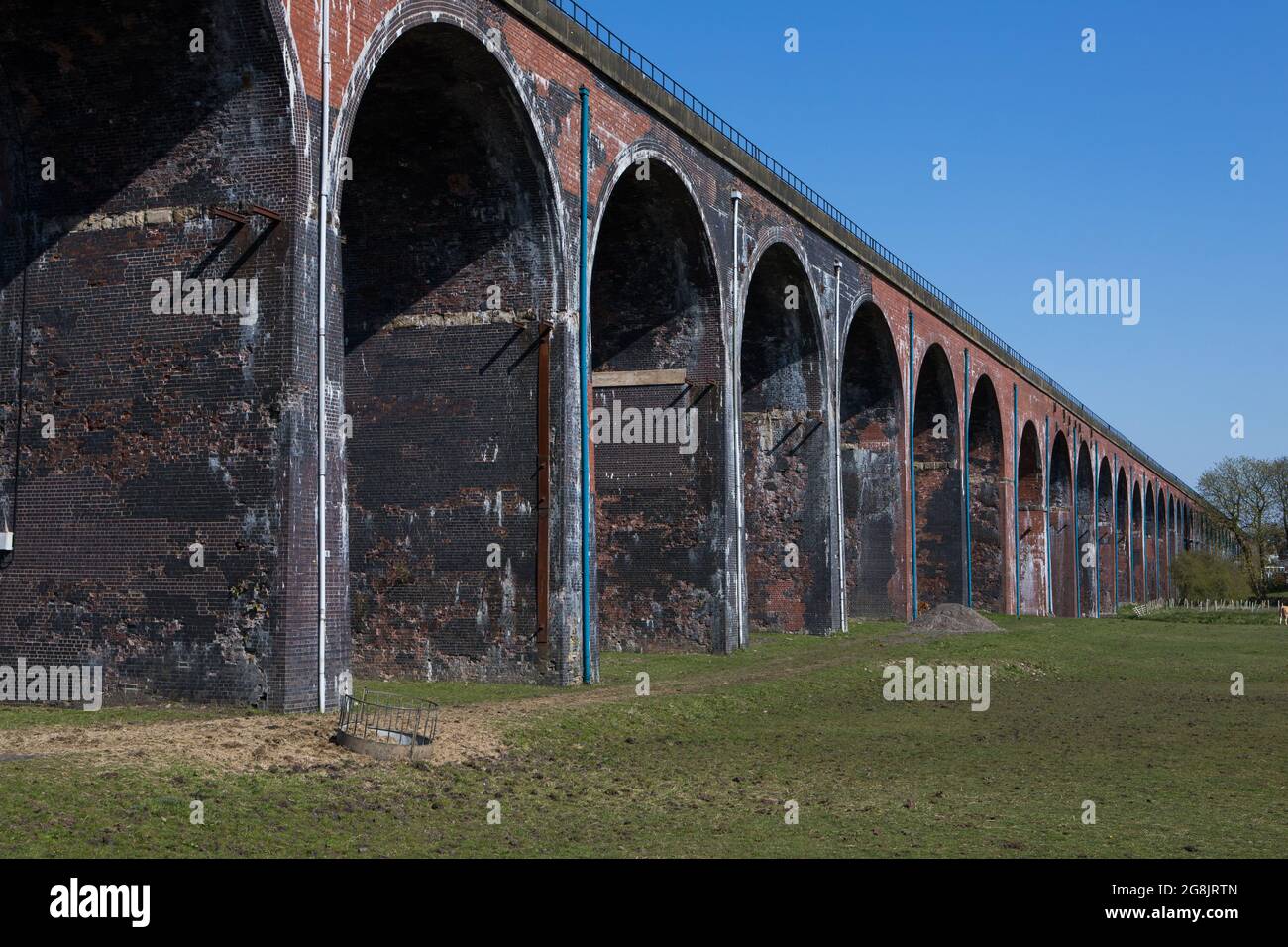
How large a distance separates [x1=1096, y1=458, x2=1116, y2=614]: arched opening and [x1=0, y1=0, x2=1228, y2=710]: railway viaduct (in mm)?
36067

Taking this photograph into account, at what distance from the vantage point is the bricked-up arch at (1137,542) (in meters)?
70.5

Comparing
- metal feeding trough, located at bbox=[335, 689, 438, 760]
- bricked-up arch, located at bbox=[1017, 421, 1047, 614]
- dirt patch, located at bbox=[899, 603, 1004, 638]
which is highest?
bricked-up arch, located at bbox=[1017, 421, 1047, 614]

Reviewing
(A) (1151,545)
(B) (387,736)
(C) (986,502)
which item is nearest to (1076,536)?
(C) (986,502)

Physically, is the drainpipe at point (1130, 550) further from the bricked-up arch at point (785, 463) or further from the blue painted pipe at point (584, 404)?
the blue painted pipe at point (584, 404)

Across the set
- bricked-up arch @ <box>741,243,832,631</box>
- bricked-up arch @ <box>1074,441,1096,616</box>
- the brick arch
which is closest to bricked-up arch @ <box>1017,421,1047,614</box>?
bricked-up arch @ <box>1074,441,1096,616</box>

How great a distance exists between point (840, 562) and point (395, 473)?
11.9m

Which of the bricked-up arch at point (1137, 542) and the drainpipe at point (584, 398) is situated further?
the bricked-up arch at point (1137, 542)

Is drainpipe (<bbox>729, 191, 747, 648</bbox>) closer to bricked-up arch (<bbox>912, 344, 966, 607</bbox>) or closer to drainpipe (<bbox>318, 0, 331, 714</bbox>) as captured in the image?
drainpipe (<bbox>318, 0, 331, 714</bbox>)

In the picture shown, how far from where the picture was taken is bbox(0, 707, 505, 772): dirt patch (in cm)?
909

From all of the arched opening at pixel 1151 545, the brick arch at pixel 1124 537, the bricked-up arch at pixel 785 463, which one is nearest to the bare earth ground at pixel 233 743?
the bricked-up arch at pixel 785 463

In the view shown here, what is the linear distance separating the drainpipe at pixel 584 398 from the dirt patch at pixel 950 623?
11.2 metres

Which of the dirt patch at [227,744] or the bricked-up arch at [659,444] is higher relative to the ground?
the bricked-up arch at [659,444]

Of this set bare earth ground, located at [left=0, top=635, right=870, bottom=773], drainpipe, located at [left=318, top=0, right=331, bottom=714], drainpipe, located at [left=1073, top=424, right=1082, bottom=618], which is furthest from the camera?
drainpipe, located at [left=1073, top=424, right=1082, bottom=618]

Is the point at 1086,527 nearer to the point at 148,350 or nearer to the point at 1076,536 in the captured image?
the point at 1076,536
